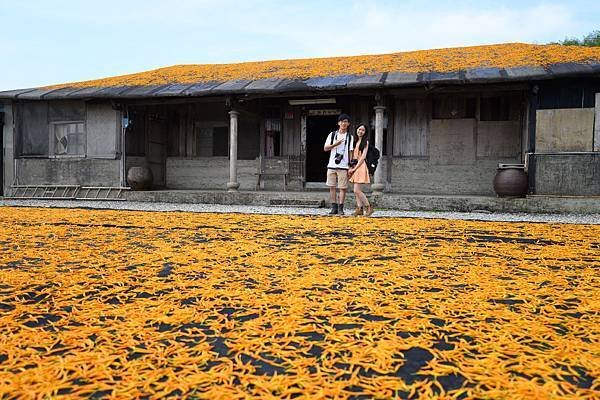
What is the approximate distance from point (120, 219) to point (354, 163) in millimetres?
3671

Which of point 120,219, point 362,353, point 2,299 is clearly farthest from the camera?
point 120,219

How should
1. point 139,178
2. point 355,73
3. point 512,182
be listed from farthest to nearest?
point 139,178 < point 355,73 < point 512,182

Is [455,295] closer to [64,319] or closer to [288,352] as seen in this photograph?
[288,352]

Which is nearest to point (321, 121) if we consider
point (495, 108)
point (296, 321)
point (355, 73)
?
point (355, 73)

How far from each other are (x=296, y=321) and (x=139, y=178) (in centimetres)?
1098

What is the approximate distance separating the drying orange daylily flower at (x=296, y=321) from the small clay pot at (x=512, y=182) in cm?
522

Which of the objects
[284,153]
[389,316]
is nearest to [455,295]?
[389,316]

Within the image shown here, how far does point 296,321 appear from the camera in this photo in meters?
2.11

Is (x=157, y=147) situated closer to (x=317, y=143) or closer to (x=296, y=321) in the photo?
(x=317, y=143)

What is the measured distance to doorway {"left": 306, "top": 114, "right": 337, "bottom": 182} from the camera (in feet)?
43.4

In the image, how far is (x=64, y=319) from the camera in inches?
83.4

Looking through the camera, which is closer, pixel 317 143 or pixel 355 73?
pixel 355 73

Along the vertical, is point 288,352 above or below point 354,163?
below

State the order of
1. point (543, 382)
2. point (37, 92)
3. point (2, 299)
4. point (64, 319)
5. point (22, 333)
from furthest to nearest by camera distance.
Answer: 1. point (37, 92)
2. point (2, 299)
3. point (64, 319)
4. point (22, 333)
5. point (543, 382)
